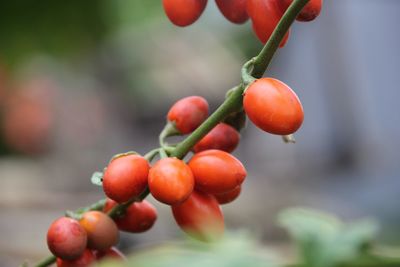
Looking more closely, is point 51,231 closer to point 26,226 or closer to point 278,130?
point 278,130

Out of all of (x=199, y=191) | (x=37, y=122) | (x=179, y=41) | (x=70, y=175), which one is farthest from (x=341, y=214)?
(x=199, y=191)

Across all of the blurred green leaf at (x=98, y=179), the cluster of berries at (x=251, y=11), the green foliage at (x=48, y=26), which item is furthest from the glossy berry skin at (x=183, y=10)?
the green foliage at (x=48, y=26)

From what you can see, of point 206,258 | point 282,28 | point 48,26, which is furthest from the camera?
point 48,26

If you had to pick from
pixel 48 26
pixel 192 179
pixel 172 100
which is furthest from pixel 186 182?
pixel 172 100

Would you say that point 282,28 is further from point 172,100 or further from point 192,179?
point 172,100

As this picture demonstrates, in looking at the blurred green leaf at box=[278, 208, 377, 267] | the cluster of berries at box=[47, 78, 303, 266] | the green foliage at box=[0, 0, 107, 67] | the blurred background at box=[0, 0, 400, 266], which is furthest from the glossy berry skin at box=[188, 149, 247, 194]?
the green foliage at box=[0, 0, 107, 67]

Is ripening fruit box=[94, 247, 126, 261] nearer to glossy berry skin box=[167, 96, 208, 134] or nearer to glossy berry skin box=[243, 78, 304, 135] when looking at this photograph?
glossy berry skin box=[167, 96, 208, 134]

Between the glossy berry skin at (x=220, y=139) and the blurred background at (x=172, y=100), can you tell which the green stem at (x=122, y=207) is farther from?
the blurred background at (x=172, y=100)
